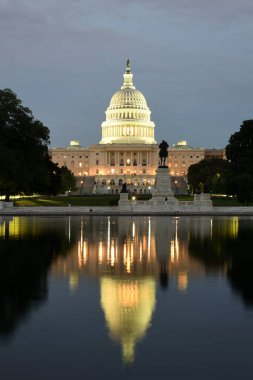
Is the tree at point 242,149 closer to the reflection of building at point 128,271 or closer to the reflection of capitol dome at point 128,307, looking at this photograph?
the reflection of building at point 128,271

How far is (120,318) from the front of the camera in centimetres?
1238

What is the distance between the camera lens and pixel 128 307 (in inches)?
531

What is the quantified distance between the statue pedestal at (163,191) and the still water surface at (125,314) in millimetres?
43151

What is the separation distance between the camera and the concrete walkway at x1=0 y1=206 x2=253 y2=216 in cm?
5969

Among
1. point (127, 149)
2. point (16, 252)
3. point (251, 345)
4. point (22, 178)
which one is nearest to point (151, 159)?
point (127, 149)

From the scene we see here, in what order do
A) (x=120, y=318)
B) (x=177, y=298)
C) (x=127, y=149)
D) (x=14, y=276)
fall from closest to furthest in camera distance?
(x=120, y=318) → (x=177, y=298) → (x=14, y=276) → (x=127, y=149)

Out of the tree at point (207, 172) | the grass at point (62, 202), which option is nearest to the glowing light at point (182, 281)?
the grass at point (62, 202)

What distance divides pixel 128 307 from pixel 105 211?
158 feet

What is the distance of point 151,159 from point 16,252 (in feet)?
574

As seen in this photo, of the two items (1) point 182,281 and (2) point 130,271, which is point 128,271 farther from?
(1) point 182,281

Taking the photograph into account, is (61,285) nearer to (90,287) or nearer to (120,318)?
(90,287)

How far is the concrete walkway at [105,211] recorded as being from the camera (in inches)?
2350

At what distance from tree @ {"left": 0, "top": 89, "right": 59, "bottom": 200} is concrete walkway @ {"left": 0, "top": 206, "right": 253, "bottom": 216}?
425 centimetres

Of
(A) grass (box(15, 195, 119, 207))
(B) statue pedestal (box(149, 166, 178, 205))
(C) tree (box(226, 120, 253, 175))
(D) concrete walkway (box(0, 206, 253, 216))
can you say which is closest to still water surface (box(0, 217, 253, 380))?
(D) concrete walkway (box(0, 206, 253, 216))
